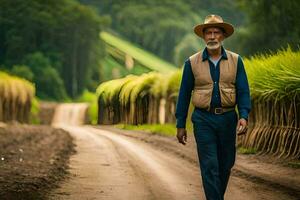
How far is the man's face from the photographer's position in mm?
5707

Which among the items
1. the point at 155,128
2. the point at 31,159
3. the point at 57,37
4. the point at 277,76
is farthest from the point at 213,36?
the point at 57,37

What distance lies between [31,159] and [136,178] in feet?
8.87

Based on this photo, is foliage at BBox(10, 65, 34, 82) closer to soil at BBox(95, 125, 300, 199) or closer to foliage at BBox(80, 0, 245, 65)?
foliage at BBox(80, 0, 245, 65)

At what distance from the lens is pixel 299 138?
1131 cm

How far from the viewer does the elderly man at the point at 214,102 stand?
223 inches

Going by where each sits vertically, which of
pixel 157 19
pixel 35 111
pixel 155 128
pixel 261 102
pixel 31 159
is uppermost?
pixel 157 19

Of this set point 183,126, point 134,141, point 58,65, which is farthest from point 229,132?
point 58,65

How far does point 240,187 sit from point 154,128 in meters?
6.73

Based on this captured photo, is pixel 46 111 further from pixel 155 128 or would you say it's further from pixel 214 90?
pixel 214 90

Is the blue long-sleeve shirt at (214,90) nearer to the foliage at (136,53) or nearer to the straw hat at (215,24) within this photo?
the straw hat at (215,24)

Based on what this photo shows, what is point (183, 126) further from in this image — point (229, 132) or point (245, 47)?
point (245, 47)

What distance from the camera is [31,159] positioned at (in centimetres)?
1044

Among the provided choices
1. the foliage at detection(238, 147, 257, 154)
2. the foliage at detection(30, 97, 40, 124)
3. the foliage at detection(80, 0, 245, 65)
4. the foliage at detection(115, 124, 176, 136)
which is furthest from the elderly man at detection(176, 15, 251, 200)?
the foliage at detection(80, 0, 245, 65)

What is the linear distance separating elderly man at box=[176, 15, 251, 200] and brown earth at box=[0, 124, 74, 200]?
6.02ft
